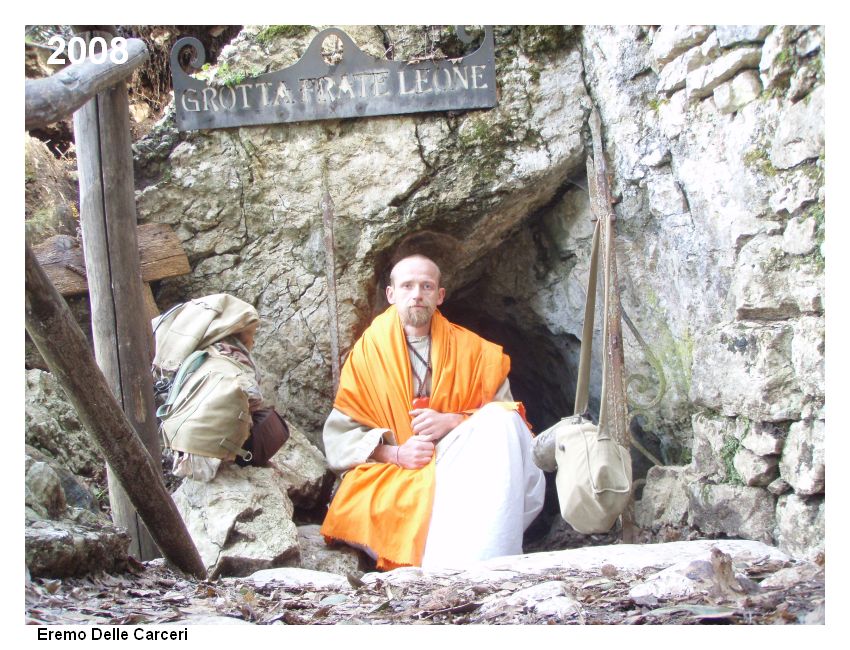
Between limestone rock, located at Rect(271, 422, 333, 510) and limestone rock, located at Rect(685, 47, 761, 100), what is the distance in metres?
2.32

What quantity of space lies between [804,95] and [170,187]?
9.49 feet

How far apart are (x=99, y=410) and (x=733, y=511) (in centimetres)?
219

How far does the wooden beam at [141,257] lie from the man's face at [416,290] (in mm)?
1071

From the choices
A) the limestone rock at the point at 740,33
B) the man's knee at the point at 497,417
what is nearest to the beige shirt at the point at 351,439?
the man's knee at the point at 497,417

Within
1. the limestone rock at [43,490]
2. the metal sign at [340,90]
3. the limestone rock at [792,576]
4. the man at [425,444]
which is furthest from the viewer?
the metal sign at [340,90]

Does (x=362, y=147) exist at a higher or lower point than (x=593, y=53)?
lower

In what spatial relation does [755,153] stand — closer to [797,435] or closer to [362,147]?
[797,435]

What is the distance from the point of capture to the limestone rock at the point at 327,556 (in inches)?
135

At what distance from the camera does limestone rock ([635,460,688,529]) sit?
3412mm

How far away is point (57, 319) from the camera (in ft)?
6.98

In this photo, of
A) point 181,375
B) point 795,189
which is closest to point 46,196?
point 181,375

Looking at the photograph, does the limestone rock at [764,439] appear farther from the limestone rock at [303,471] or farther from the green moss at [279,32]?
the green moss at [279,32]

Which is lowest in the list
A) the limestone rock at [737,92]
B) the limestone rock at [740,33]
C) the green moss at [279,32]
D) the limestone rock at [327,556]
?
the limestone rock at [327,556]

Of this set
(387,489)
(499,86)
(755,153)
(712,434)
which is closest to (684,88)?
(755,153)
